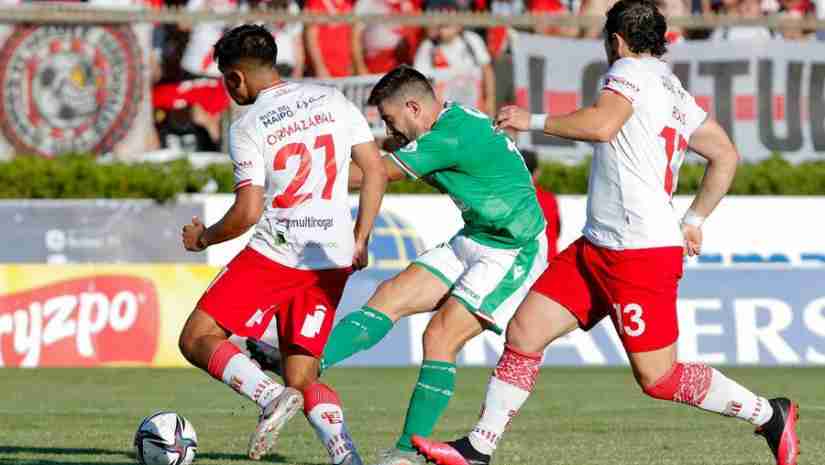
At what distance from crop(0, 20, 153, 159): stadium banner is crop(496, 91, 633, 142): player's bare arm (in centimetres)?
1156

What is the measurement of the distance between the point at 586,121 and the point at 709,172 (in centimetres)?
111

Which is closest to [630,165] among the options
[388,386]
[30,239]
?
[388,386]

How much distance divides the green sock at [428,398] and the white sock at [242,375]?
0.64 meters

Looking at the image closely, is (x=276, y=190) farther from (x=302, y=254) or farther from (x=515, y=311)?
(x=515, y=311)

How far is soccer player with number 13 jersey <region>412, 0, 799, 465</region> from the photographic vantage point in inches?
313

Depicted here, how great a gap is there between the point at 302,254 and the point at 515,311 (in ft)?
3.40

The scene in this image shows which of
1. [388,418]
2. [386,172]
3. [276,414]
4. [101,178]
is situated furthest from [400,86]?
[101,178]

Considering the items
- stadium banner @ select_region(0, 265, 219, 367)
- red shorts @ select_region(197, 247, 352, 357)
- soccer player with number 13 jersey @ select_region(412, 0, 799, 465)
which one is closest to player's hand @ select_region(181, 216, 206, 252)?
red shorts @ select_region(197, 247, 352, 357)

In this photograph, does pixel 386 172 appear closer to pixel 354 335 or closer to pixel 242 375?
pixel 354 335

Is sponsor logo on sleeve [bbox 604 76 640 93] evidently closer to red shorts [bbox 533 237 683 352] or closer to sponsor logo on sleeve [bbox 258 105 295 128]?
red shorts [bbox 533 237 683 352]

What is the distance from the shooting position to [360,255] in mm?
8742

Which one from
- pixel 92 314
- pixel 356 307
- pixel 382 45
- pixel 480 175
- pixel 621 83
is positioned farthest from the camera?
pixel 382 45

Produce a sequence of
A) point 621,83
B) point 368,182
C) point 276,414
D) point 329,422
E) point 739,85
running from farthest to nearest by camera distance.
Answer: point 739,85 → point 368,182 → point 329,422 → point 276,414 → point 621,83

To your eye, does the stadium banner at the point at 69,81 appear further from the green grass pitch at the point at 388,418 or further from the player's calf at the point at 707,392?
the player's calf at the point at 707,392
